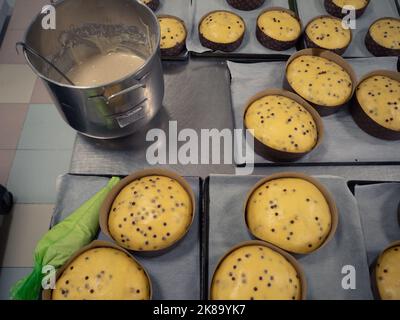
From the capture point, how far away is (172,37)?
4.28ft

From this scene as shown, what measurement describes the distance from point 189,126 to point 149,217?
1.36 feet

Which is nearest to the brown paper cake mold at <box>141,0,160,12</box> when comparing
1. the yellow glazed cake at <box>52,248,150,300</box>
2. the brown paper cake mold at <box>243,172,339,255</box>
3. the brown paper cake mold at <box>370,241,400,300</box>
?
the brown paper cake mold at <box>243,172,339,255</box>

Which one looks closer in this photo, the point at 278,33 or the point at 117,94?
the point at 117,94

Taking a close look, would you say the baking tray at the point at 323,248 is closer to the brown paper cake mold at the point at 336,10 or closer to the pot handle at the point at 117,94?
the pot handle at the point at 117,94

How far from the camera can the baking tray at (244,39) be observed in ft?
4.44

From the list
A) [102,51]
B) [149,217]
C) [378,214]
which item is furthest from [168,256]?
[102,51]

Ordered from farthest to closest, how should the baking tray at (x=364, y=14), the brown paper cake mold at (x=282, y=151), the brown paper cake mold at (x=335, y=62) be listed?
1. the baking tray at (x=364, y=14)
2. the brown paper cake mold at (x=335, y=62)
3. the brown paper cake mold at (x=282, y=151)

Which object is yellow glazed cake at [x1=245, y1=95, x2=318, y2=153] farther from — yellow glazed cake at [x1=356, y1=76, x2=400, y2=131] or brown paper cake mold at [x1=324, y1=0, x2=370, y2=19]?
brown paper cake mold at [x1=324, y1=0, x2=370, y2=19]

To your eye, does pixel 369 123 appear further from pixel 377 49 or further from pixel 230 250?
pixel 230 250

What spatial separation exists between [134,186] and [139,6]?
0.53 m

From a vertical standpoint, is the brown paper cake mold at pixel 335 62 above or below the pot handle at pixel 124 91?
below

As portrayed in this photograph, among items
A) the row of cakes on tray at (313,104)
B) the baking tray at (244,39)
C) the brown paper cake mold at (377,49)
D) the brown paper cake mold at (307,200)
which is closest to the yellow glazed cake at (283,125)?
the row of cakes on tray at (313,104)
